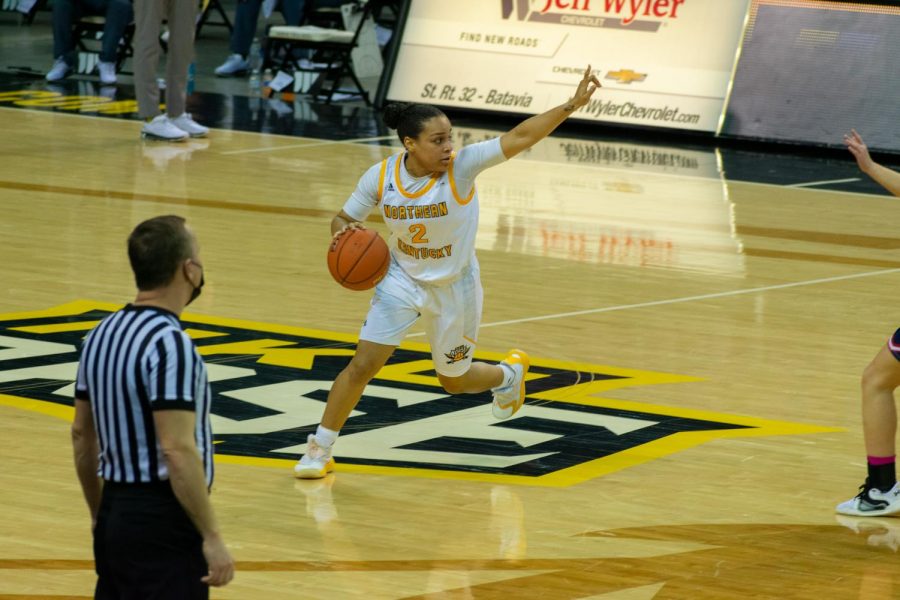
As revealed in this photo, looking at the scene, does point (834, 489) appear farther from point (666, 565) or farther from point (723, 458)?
point (666, 565)

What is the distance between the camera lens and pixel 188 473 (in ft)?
11.8

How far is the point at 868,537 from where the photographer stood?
600cm

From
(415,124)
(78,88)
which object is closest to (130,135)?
(78,88)

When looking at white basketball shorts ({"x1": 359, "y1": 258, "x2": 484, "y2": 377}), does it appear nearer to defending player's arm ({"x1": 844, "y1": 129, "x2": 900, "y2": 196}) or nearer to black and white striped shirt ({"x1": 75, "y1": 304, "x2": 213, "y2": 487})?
defending player's arm ({"x1": 844, "y1": 129, "x2": 900, "y2": 196})

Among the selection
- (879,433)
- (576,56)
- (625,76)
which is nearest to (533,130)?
(879,433)

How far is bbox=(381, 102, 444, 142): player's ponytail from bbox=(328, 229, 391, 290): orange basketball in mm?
430

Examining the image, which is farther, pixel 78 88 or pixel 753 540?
pixel 78 88

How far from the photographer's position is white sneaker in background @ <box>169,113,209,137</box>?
57.0ft

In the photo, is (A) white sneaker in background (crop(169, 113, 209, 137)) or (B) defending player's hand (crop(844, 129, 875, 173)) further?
(A) white sneaker in background (crop(169, 113, 209, 137))

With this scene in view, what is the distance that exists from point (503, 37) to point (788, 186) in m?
4.75

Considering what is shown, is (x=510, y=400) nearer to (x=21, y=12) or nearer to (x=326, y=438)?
(x=326, y=438)

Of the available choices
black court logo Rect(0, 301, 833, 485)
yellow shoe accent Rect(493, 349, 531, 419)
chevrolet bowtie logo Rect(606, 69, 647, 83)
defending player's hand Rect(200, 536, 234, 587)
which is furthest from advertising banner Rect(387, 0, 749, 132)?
defending player's hand Rect(200, 536, 234, 587)

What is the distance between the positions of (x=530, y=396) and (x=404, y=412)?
0.74 meters

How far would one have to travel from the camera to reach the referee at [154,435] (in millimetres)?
3613
